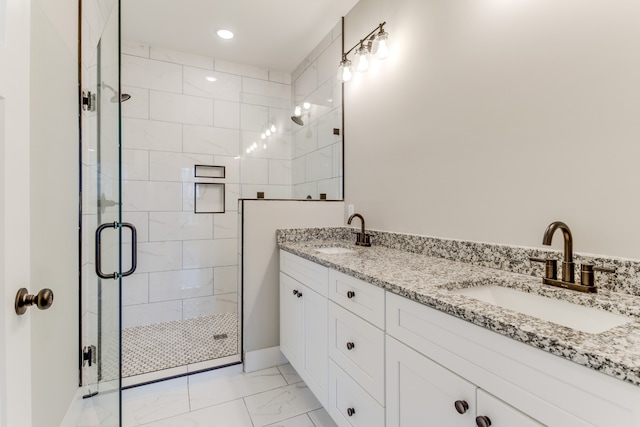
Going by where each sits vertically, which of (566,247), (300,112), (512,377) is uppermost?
(300,112)

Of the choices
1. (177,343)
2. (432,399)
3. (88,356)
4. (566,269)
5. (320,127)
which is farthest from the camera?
(320,127)

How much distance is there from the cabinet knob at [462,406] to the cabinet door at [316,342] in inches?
31.4

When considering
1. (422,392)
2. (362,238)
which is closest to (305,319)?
(362,238)

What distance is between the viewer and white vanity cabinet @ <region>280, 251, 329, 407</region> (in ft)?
5.16

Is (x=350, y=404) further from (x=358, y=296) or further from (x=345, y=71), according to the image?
(x=345, y=71)

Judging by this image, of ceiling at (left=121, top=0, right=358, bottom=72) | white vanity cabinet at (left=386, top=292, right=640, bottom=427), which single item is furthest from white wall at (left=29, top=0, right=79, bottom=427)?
white vanity cabinet at (left=386, top=292, right=640, bottom=427)

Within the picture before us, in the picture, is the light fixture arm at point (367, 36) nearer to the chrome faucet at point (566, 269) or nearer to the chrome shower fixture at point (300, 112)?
the chrome shower fixture at point (300, 112)

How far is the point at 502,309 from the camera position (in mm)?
792

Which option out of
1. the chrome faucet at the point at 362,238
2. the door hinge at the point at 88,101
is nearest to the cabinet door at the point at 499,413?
the chrome faucet at the point at 362,238

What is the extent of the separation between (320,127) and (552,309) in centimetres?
223

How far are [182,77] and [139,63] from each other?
1.22 feet

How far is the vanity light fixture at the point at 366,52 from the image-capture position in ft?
6.33

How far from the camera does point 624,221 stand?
0.95 m

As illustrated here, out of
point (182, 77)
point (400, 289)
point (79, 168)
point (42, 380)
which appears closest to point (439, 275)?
point (400, 289)
